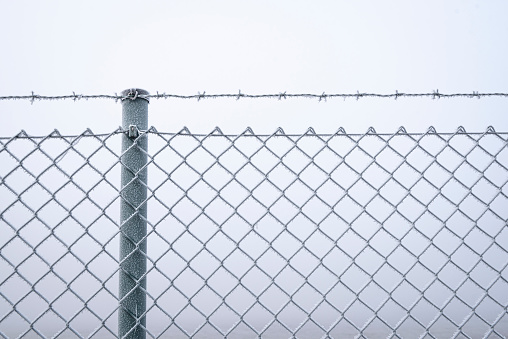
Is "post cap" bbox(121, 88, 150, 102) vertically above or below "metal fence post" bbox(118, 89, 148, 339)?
above

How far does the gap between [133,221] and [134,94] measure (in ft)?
1.55

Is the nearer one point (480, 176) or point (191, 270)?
point (191, 270)

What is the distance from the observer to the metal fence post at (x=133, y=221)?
1.69 metres

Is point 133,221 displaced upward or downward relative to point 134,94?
downward

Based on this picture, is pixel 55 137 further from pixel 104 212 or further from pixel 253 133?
pixel 253 133

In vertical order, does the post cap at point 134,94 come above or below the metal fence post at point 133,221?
above

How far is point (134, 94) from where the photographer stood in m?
1.79

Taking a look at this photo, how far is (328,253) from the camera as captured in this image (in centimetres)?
176

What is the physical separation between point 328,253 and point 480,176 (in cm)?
73

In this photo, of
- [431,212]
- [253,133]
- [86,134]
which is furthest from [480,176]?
[86,134]

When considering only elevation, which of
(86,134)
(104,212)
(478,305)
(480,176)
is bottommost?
(478,305)

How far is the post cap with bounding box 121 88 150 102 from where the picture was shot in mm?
1788

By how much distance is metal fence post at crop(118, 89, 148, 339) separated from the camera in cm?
169

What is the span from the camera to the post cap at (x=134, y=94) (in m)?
1.79
